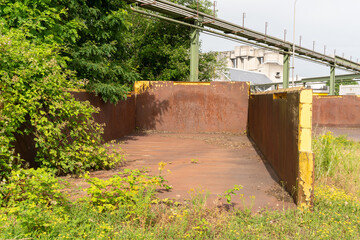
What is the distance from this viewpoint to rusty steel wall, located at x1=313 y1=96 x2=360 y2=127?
54.1 feet

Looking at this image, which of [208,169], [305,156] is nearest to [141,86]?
[208,169]

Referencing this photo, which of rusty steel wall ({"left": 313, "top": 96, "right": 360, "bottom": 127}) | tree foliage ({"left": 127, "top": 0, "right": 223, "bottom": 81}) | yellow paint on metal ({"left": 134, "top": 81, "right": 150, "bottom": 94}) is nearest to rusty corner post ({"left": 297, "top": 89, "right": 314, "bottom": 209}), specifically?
yellow paint on metal ({"left": 134, "top": 81, "right": 150, "bottom": 94})

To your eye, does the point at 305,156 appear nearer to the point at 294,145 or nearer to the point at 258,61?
the point at 294,145

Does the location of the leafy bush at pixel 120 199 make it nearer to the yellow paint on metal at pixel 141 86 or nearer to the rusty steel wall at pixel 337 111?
the yellow paint on metal at pixel 141 86

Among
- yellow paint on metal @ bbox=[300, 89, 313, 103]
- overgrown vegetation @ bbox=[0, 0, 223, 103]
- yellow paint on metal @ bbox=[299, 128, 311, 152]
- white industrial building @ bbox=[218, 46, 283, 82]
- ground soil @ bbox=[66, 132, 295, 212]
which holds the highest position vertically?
white industrial building @ bbox=[218, 46, 283, 82]

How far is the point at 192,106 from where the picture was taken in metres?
13.0

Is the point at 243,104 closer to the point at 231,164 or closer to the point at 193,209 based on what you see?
the point at 231,164

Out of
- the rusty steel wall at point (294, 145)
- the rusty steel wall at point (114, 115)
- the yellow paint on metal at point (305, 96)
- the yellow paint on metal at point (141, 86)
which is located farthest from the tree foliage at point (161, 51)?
the yellow paint on metal at point (305, 96)

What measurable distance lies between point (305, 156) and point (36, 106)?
4.16 metres

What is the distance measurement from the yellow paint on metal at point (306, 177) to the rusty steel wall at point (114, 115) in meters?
5.12

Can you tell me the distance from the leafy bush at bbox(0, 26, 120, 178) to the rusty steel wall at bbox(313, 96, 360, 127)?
44.4 ft

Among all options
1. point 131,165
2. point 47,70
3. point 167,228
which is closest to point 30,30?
point 47,70

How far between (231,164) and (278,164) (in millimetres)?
1431

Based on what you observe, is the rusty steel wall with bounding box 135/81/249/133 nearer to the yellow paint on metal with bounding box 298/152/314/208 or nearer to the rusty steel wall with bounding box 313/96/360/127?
the rusty steel wall with bounding box 313/96/360/127
